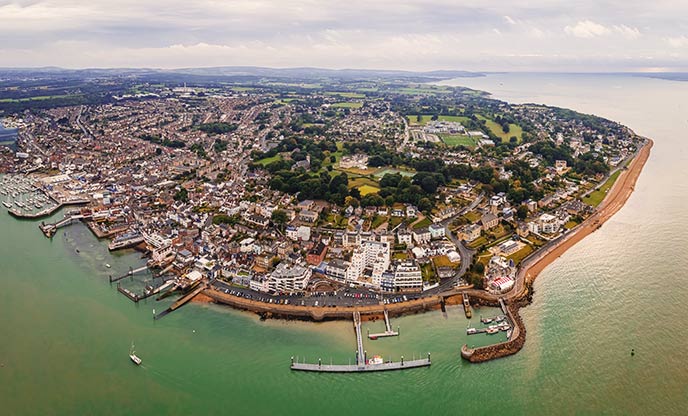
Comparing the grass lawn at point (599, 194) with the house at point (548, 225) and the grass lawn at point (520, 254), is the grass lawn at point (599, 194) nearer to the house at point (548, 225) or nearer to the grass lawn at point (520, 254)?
the house at point (548, 225)

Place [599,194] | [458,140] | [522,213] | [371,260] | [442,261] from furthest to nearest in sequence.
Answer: [458,140], [599,194], [522,213], [442,261], [371,260]

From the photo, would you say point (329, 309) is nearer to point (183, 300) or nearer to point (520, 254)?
point (183, 300)

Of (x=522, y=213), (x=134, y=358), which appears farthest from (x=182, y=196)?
(x=522, y=213)

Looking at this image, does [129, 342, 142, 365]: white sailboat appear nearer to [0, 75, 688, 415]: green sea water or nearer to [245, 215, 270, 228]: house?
[0, 75, 688, 415]: green sea water

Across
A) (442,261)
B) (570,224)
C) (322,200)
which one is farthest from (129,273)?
(570,224)

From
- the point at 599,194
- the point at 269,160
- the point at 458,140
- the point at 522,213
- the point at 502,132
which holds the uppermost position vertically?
the point at 502,132

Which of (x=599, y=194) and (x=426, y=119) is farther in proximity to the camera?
(x=426, y=119)

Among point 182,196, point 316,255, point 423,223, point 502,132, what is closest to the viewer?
point 316,255

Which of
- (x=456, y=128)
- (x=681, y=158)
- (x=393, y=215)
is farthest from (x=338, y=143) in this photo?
(x=681, y=158)

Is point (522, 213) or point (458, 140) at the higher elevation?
point (458, 140)
